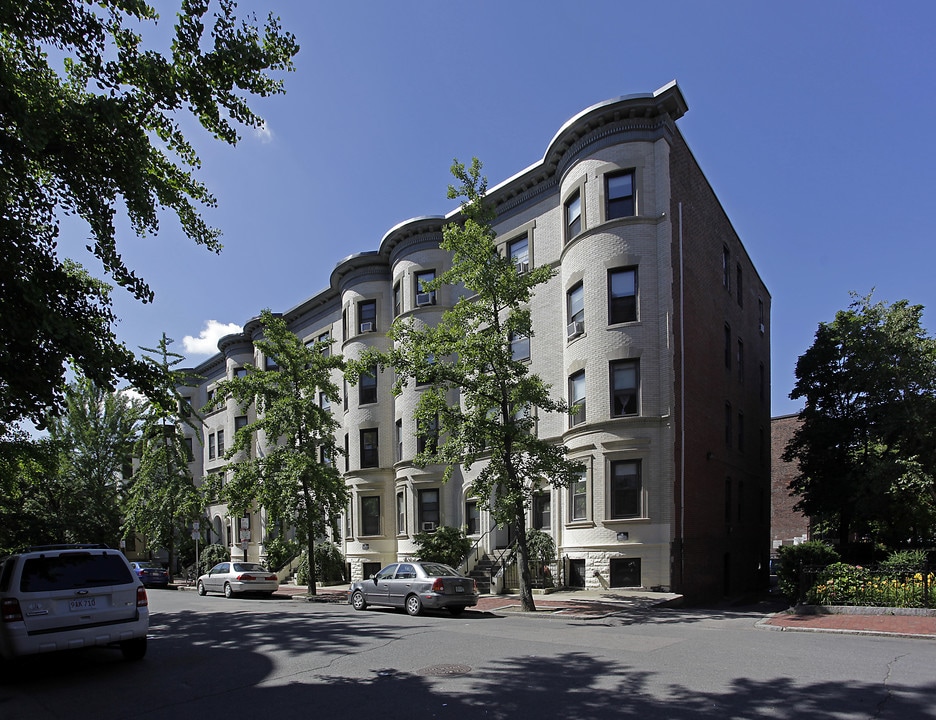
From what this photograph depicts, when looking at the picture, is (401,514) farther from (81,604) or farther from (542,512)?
(81,604)

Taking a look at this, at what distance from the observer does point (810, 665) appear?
9883mm

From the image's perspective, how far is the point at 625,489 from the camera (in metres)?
21.5

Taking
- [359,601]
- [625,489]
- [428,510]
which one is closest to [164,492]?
[428,510]

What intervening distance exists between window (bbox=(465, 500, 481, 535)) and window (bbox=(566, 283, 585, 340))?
8.04 metres

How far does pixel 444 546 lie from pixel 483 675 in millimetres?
16160

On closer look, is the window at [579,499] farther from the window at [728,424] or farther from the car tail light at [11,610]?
the car tail light at [11,610]

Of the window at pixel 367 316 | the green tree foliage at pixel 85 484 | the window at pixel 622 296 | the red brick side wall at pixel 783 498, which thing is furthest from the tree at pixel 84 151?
the red brick side wall at pixel 783 498

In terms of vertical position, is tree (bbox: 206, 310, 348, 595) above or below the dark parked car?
above

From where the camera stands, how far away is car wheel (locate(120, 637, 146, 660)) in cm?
1103

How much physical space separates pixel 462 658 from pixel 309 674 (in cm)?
226

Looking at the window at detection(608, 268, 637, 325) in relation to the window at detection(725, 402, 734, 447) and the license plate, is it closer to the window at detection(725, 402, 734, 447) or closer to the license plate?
the window at detection(725, 402, 734, 447)

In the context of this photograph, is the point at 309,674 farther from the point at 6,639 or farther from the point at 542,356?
the point at 542,356

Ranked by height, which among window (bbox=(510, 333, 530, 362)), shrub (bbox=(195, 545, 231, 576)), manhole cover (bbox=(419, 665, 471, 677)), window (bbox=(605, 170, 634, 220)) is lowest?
shrub (bbox=(195, 545, 231, 576))

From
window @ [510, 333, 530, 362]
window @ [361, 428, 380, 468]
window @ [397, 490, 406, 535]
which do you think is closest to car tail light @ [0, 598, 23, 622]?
window @ [510, 333, 530, 362]
